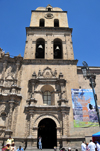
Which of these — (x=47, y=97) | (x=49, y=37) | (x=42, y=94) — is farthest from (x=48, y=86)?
(x=49, y=37)

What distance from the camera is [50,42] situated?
2006 centimetres

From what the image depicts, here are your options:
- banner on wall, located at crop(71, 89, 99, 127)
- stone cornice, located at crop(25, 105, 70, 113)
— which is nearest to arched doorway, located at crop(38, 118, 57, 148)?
stone cornice, located at crop(25, 105, 70, 113)

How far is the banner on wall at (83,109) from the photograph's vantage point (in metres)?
14.1

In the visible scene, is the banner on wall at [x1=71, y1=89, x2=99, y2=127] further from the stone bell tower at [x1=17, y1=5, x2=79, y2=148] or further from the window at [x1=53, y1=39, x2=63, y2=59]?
the window at [x1=53, y1=39, x2=63, y2=59]

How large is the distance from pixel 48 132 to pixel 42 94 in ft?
14.0

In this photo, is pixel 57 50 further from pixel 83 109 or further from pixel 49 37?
pixel 83 109

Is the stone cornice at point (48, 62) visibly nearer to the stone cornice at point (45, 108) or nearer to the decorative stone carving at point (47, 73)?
the decorative stone carving at point (47, 73)

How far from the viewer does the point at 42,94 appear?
16.1 m

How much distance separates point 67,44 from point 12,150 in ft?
50.7

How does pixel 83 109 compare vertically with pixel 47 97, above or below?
below

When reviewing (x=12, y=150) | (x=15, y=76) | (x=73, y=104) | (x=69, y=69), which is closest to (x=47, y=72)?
(x=69, y=69)

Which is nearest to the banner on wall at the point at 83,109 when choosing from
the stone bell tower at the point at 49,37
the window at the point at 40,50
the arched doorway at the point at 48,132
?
the arched doorway at the point at 48,132

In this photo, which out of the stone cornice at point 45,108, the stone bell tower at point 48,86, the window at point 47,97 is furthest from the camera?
the window at point 47,97

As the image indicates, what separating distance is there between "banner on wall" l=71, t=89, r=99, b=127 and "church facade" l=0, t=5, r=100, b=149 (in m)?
0.47
